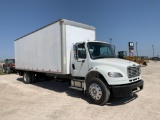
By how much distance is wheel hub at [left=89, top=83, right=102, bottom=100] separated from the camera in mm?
6500

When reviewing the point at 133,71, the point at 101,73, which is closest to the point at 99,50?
the point at 101,73

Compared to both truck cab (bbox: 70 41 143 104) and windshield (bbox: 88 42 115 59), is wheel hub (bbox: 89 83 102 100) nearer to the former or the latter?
truck cab (bbox: 70 41 143 104)

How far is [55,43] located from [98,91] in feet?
11.4

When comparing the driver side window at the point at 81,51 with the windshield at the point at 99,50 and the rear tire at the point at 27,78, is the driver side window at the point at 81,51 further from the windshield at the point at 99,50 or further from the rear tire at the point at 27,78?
the rear tire at the point at 27,78

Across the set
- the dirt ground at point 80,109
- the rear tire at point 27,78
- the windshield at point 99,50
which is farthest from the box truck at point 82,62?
the rear tire at point 27,78

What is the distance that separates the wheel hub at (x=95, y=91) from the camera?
6.50 metres

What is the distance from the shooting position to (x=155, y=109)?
5789 millimetres

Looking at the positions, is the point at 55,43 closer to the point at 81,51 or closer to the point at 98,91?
the point at 81,51

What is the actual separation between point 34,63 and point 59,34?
377 centimetres

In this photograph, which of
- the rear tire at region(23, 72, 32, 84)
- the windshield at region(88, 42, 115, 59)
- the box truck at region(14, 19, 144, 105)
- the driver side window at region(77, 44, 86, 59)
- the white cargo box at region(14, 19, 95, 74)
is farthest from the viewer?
the rear tire at region(23, 72, 32, 84)

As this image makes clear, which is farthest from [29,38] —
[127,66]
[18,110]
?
[127,66]

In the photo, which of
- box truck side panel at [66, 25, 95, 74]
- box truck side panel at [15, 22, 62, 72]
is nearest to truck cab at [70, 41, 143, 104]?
box truck side panel at [66, 25, 95, 74]

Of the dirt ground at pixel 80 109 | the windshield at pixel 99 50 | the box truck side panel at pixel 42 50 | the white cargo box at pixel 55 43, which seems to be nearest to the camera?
the dirt ground at pixel 80 109

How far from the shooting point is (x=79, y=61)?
7656 mm
